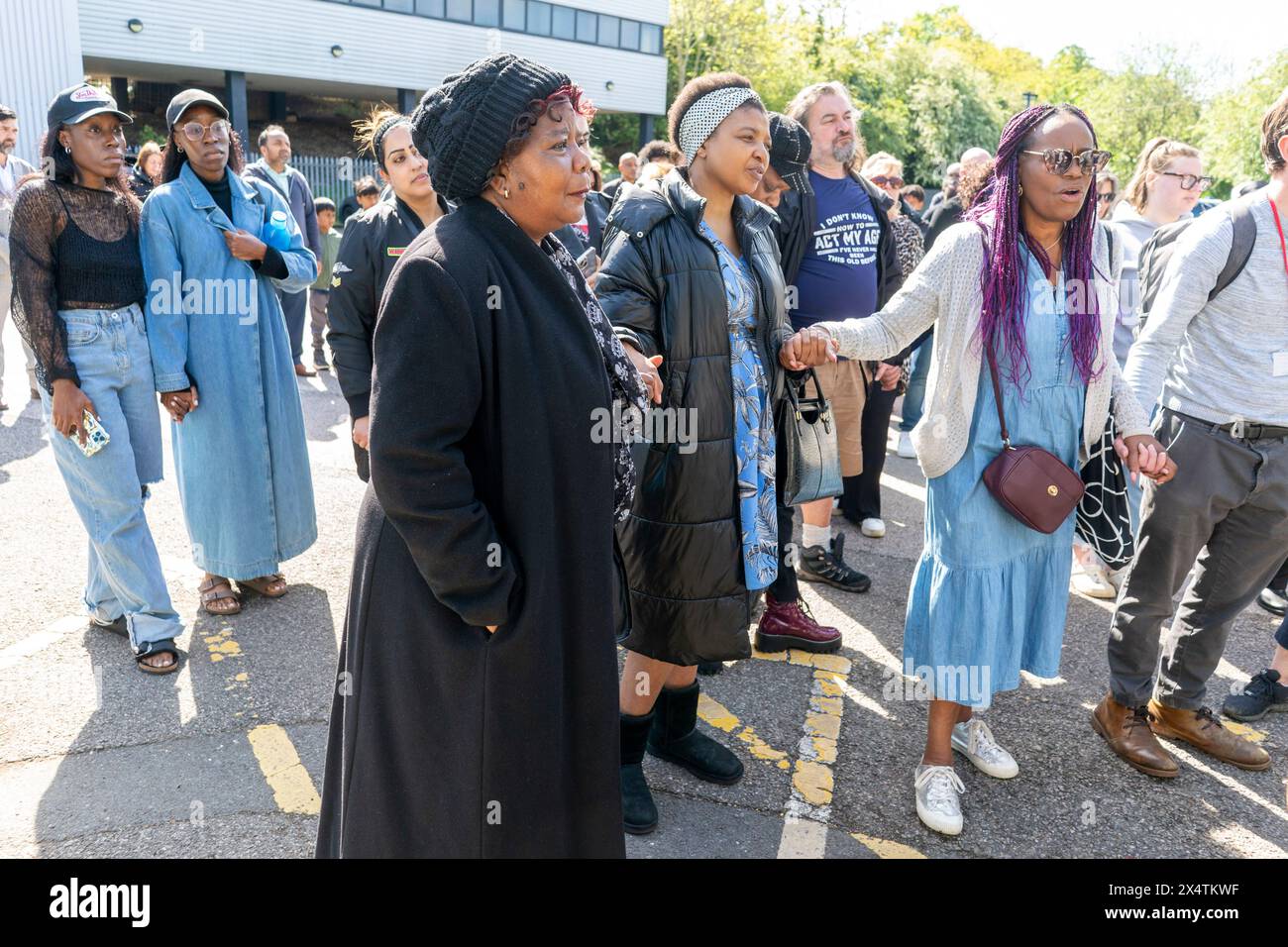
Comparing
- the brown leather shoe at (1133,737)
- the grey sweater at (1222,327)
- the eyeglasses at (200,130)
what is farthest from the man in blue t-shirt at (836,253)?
the eyeglasses at (200,130)

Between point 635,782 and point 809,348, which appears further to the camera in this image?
point 635,782

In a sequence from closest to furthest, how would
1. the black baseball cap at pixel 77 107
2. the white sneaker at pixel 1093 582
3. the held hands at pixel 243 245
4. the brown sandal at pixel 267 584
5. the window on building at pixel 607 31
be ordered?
the black baseball cap at pixel 77 107, the held hands at pixel 243 245, the brown sandal at pixel 267 584, the white sneaker at pixel 1093 582, the window on building at pixel 607 31

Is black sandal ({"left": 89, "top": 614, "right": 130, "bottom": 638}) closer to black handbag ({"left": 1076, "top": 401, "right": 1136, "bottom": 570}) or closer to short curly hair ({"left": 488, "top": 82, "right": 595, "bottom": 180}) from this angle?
short curly hair ({"left": 488, "top": 82, "right": 595, "bottom": 180})

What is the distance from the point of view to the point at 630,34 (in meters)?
33.8

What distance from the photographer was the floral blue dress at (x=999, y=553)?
3.12 meters

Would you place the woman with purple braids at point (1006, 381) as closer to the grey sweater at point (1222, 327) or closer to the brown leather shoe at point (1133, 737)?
the grey sweater at point (1222, 327)

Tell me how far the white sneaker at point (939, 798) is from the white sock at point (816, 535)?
2.06 meters

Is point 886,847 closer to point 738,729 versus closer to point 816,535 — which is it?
point 738,729

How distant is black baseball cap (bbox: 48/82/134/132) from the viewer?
3908 millimetres

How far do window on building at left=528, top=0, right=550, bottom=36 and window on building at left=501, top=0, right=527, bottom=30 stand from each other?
25 cm

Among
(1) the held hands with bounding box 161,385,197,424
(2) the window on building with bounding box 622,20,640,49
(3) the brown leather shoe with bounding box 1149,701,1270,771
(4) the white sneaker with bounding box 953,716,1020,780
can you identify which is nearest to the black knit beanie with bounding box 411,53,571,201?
(4) the white sneaker with bounding box 953,716,1020,780

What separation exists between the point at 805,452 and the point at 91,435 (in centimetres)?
285

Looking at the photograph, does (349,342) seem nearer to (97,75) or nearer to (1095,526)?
(1095,526)

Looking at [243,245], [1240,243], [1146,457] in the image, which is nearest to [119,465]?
[243,245]
